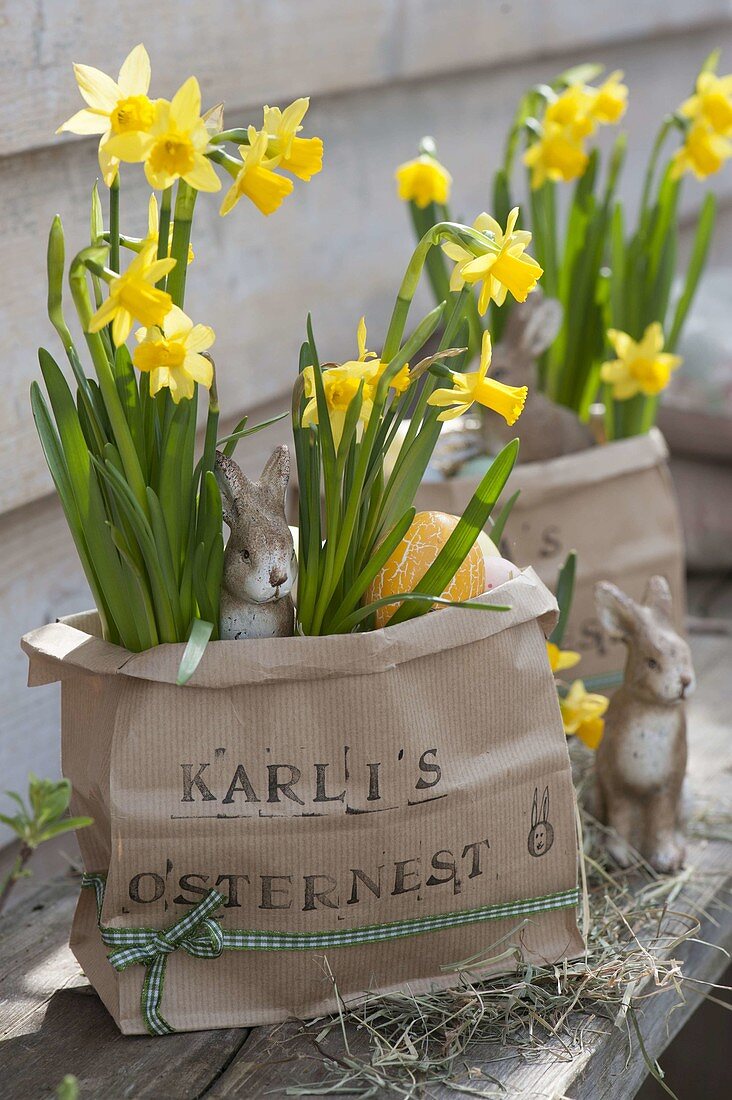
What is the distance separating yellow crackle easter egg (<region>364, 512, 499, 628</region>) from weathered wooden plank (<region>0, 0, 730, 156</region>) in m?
0.49

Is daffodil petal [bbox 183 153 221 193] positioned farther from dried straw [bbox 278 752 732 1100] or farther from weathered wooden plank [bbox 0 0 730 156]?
dried straw [bbox 278 752 732 1100]

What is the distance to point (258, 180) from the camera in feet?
2.26

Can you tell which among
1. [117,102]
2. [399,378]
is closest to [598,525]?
[399,378]

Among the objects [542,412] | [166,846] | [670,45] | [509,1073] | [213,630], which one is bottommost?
[509,1073]

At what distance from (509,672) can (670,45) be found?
5.76 ft

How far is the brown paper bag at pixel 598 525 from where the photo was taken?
1178mm

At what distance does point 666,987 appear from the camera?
0.86 m

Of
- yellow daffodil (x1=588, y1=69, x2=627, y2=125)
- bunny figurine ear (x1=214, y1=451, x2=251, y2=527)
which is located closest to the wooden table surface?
bunny figurine ear (x1=214, y1=451, x2=251, y2=527)

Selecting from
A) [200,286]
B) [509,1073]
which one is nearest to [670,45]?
[200,286]

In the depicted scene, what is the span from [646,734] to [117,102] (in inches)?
24.8

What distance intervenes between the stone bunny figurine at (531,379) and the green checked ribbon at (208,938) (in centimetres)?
51

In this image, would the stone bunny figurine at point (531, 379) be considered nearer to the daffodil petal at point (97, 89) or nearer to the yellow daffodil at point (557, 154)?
the yellow daffodil at point (557, 154)

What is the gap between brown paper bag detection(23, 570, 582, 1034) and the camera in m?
0.77

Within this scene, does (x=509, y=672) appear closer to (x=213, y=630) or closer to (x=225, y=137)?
(x=213, y=630)
